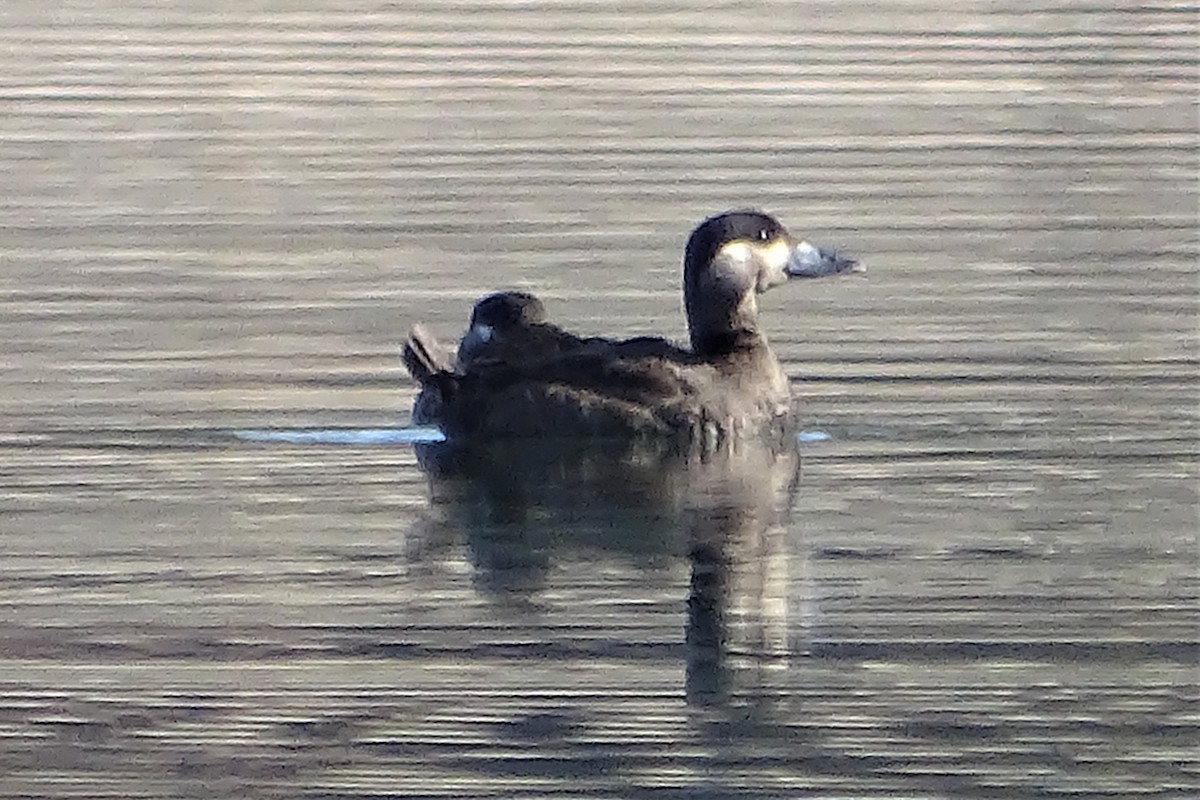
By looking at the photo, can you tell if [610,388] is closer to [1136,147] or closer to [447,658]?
[447,658]

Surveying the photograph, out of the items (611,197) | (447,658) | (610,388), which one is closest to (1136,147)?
(611,197)

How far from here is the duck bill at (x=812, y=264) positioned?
44.0 ft

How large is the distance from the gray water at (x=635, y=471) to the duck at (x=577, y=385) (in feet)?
0.89

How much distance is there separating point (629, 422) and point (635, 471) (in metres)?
0.33

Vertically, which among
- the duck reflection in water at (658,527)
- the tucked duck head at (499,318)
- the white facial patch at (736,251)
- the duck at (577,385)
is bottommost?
the duck reflection in water at (658,527)

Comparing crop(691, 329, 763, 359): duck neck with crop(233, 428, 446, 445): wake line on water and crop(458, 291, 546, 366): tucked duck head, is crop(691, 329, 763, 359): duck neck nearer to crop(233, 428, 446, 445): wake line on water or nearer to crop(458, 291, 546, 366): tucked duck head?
crop(458, 291, 546, 366): tucked duck head

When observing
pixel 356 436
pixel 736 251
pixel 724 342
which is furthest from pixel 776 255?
pixel 356 436

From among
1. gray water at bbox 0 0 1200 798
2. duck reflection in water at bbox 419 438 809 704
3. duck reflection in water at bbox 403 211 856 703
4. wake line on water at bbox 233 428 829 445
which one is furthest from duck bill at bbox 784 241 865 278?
duck reflection in water at bbox 419 438 809 704

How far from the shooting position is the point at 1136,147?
18625 millimetres

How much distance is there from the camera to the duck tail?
12.6 m

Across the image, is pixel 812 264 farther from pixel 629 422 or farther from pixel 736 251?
pixel 629 422

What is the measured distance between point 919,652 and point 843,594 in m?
0.65

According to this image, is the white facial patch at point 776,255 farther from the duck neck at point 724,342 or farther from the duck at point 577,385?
the duck at point 577,385

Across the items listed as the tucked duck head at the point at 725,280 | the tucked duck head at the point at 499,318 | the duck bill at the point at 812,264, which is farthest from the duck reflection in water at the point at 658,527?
the duck bill at the point at 812,264
